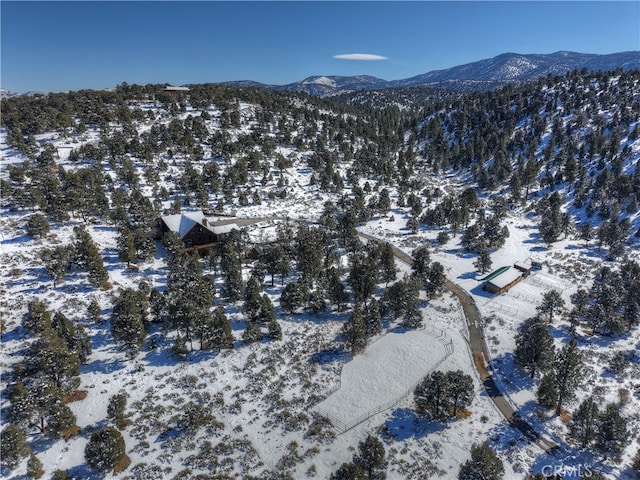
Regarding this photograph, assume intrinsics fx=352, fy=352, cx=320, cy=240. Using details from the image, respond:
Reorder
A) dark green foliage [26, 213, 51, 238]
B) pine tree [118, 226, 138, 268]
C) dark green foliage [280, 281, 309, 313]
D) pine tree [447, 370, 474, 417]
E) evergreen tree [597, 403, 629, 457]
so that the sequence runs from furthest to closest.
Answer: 1. dark green foliage [26, 213, 51, 238]
2. pine tree [118, 226, 138, 268]
3. dark green foliage [280, 281, 309, 313]
4. pine tree [447, 370, 474, 417]
5. evergreen tree [597, 403, 629, 457]

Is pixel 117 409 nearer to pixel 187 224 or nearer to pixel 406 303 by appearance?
pixel 406 303

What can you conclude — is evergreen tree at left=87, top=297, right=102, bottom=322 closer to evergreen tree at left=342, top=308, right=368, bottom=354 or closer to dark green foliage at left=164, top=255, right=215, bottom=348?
dark green foliage at left=164, top=255, right=215, bottom=348

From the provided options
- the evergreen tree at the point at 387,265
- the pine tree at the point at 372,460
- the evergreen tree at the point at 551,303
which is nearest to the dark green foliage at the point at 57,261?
the pine tree at the point at 372,460

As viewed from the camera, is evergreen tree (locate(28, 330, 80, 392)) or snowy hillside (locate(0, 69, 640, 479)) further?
evergreen tree (locate(28, 330, 80, 392))

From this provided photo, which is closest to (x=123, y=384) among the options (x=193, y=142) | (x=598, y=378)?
(x=598, y=378)

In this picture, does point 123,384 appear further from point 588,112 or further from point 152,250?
Answer: point 588,112

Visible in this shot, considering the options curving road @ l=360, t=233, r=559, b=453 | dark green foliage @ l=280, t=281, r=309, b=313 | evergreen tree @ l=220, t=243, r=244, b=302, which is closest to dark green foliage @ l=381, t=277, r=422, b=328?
curving road @ l=360, t=233, r=559, b=453

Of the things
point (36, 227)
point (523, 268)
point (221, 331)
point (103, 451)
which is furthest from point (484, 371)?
point (36, 227)
